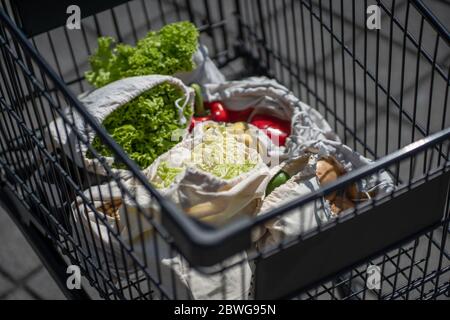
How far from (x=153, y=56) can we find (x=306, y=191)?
0.66m

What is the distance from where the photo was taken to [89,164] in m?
1.90

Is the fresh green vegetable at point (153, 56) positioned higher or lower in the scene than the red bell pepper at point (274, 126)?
higher

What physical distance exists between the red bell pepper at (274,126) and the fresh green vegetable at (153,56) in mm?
239

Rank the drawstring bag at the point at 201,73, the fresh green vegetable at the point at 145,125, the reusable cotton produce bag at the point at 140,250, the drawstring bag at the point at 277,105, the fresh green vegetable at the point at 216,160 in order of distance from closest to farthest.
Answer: the reusable cotton produce bag at the point at 140,250 < the fresh green vegetable at the point at 216,160 < the fresh green vegetable at the point at 145,125 < the drawstring bag at the point at 277,105 < the drawstring bag at the point at 201,73

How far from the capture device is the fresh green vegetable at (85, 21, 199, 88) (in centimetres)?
219

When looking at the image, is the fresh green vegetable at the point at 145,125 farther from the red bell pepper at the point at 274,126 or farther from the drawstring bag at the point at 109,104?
the red bell pepper at the point at 274,126

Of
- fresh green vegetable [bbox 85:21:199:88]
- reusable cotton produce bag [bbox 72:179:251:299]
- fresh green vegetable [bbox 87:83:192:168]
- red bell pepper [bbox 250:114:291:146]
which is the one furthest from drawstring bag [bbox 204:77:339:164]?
reusable cotton produce bag [bbox 72:179:251:299]

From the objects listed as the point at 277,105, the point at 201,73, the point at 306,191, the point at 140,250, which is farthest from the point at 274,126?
the point at 140,250

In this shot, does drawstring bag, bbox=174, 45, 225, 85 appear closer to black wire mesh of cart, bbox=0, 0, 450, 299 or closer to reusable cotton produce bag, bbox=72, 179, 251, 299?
black wire mesh of cart, bbox=0, 0, 450, 299

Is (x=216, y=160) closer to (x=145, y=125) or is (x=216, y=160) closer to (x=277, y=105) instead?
(x=145, y=125)

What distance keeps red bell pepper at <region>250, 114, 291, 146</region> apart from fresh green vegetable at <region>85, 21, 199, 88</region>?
0.78 feet

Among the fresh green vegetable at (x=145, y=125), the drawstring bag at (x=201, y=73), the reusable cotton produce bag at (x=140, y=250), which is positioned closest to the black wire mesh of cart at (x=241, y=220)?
the reusable cotton produce bag at (x=140, y=250)

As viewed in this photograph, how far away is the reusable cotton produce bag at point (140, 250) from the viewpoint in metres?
1.60
